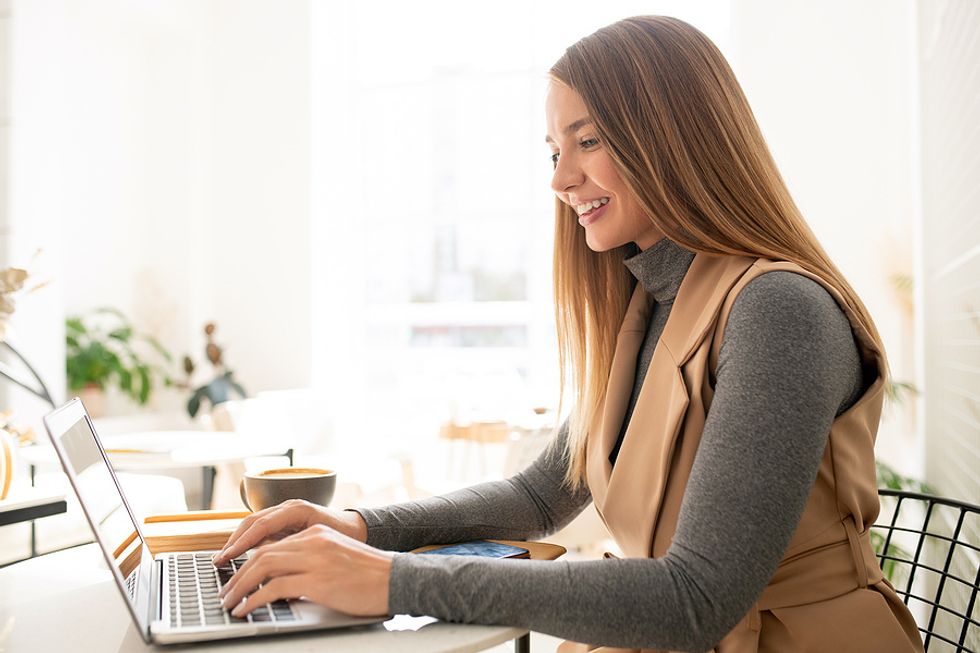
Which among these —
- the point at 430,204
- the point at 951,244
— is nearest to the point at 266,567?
the point at 951,244

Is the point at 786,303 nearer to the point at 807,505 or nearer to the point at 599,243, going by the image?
the point at 807,505

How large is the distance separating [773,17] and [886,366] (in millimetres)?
4388

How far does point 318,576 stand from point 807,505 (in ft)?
1.87

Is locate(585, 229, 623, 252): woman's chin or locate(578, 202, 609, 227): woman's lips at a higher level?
locate(578, 202, 609, 227): woman's lips

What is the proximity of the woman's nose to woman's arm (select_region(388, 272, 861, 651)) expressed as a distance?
1.30 feet

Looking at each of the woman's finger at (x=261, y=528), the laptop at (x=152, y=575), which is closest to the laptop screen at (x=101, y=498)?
the laptop at (x=152, y=575)

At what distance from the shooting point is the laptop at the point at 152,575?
0.81 metres

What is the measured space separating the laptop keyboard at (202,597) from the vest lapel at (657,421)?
0.45 m

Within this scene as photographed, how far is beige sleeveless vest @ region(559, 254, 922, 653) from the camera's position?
1.02 metres

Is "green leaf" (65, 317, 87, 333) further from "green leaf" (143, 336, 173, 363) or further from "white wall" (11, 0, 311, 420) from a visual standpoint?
"green leaf" (143, 336, 173, 363)

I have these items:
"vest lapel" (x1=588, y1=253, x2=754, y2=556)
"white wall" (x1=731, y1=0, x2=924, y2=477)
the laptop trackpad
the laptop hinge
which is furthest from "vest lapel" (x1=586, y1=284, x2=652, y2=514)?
"white wall" (x1=731, y1=0, x2=924, y2=477)

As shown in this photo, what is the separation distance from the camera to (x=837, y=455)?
1021mm

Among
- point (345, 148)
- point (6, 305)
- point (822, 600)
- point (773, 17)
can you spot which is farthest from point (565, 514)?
point (345, 148)

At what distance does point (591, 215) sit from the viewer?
1.30 meters
